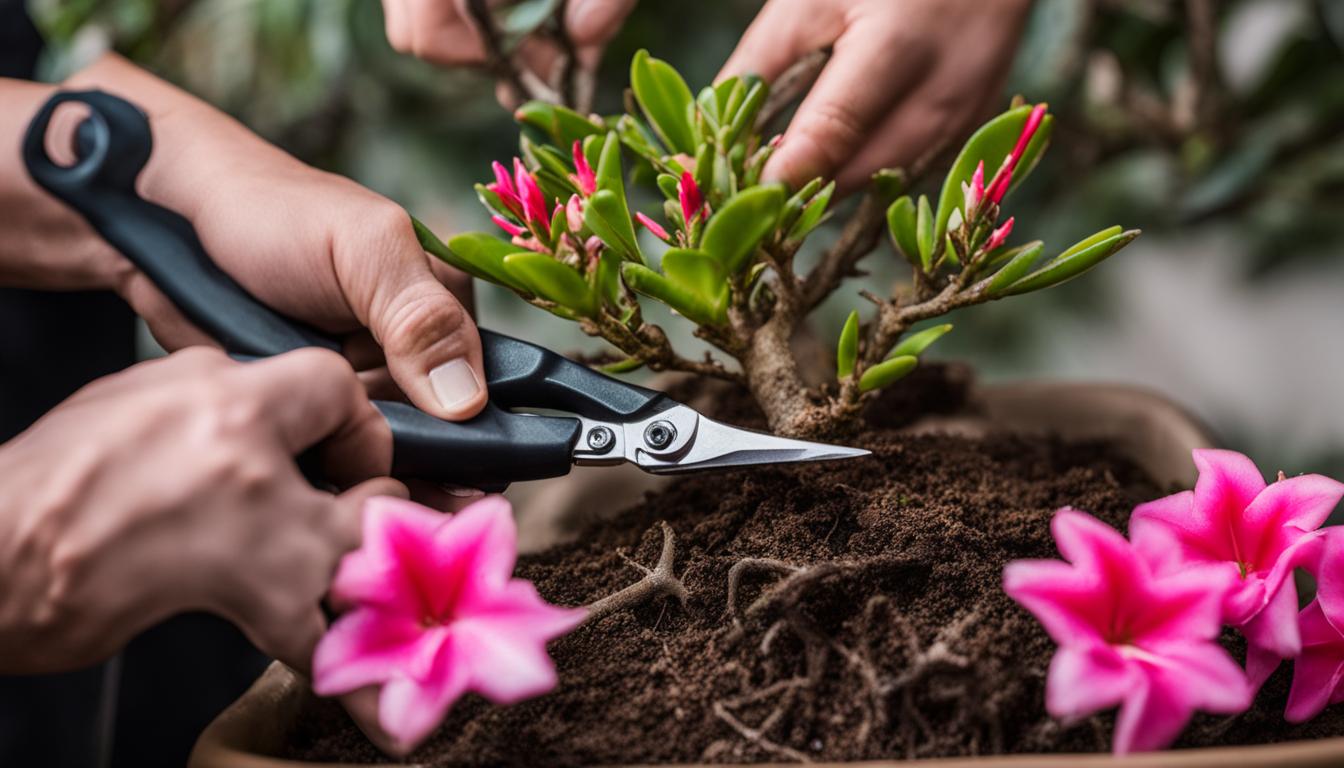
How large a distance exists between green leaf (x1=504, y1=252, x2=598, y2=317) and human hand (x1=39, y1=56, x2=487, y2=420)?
7 centimetres

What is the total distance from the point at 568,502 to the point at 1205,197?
969 millimetres

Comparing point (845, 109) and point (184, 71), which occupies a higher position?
point (845, 109)

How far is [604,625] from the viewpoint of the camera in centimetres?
59

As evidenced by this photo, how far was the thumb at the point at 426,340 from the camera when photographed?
2.02 ft

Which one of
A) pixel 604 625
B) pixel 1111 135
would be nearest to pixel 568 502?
pixel 604 625

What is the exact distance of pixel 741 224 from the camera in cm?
54

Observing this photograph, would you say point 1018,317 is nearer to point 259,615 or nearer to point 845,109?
point 845,109

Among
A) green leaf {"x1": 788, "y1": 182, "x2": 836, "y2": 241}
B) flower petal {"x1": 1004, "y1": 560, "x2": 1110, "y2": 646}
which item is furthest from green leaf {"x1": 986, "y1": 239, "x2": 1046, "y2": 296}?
flower petal {"x1": 1004, "y1": 560, "x2": 1110, "y2": 646}

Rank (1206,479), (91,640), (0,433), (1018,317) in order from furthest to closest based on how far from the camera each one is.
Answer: (1018,317) → (0,433) → (1206,479) → (91,640)

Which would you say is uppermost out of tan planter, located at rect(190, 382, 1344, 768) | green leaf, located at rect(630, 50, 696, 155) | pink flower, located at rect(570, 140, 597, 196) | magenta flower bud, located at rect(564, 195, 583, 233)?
green leaf, located at rect(630, 50, 696, 155)

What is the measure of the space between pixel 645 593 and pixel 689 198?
0.78 ft

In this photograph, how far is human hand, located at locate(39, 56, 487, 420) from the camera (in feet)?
2.06

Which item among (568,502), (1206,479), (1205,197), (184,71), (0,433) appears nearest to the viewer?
Answer: (1206,479)

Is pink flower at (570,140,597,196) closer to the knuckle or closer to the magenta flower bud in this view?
the magenta flower bud
